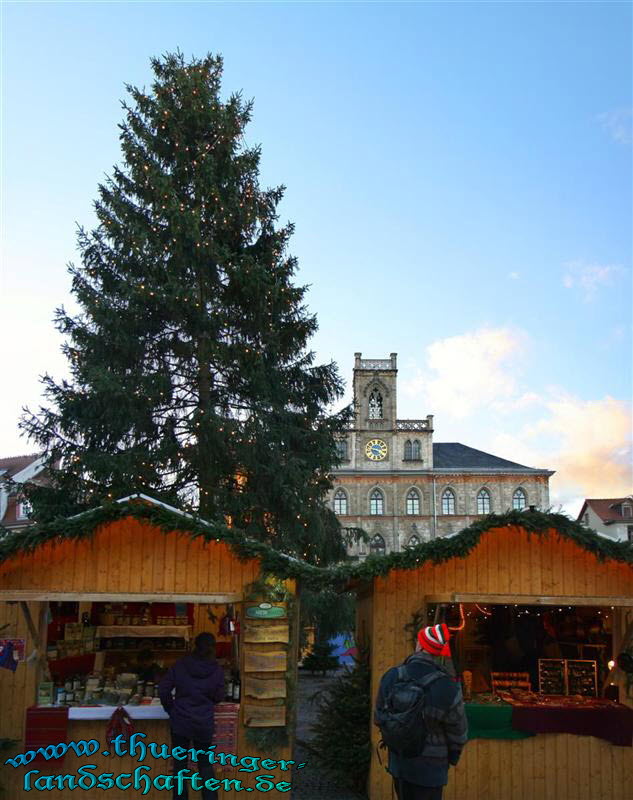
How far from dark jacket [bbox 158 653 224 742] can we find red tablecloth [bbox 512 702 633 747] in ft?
13.1

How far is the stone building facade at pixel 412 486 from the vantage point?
→ 62344mm

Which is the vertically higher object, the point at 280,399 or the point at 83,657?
the point at 280,399

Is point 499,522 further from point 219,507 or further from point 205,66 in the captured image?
point 205,66

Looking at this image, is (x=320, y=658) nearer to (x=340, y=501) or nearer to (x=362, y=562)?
(x=362, y=562)

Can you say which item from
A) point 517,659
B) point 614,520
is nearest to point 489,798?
point 517,659

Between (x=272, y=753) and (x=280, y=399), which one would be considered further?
(x=280, y=399)

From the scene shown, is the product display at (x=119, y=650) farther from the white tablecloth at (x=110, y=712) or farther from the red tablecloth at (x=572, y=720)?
the red tablecloth at (x=572, y=720)

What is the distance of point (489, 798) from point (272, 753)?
2.71m

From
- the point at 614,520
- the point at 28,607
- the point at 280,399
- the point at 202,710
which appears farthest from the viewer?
the point at 614,520

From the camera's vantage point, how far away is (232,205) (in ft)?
58.5

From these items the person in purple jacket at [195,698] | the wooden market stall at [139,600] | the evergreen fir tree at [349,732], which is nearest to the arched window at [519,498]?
the evergreen fir tree at [349,732]

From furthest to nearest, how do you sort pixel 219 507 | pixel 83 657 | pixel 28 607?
1. pixel 219 507
2. pixel 83 657
3. pixel 28 607

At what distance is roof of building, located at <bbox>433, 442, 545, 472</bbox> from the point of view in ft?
209

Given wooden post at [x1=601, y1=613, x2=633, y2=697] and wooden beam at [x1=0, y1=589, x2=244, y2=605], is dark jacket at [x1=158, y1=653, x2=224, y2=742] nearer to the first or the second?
wooden beam at [x1=0, y1=589, x2=244, y2=605]
